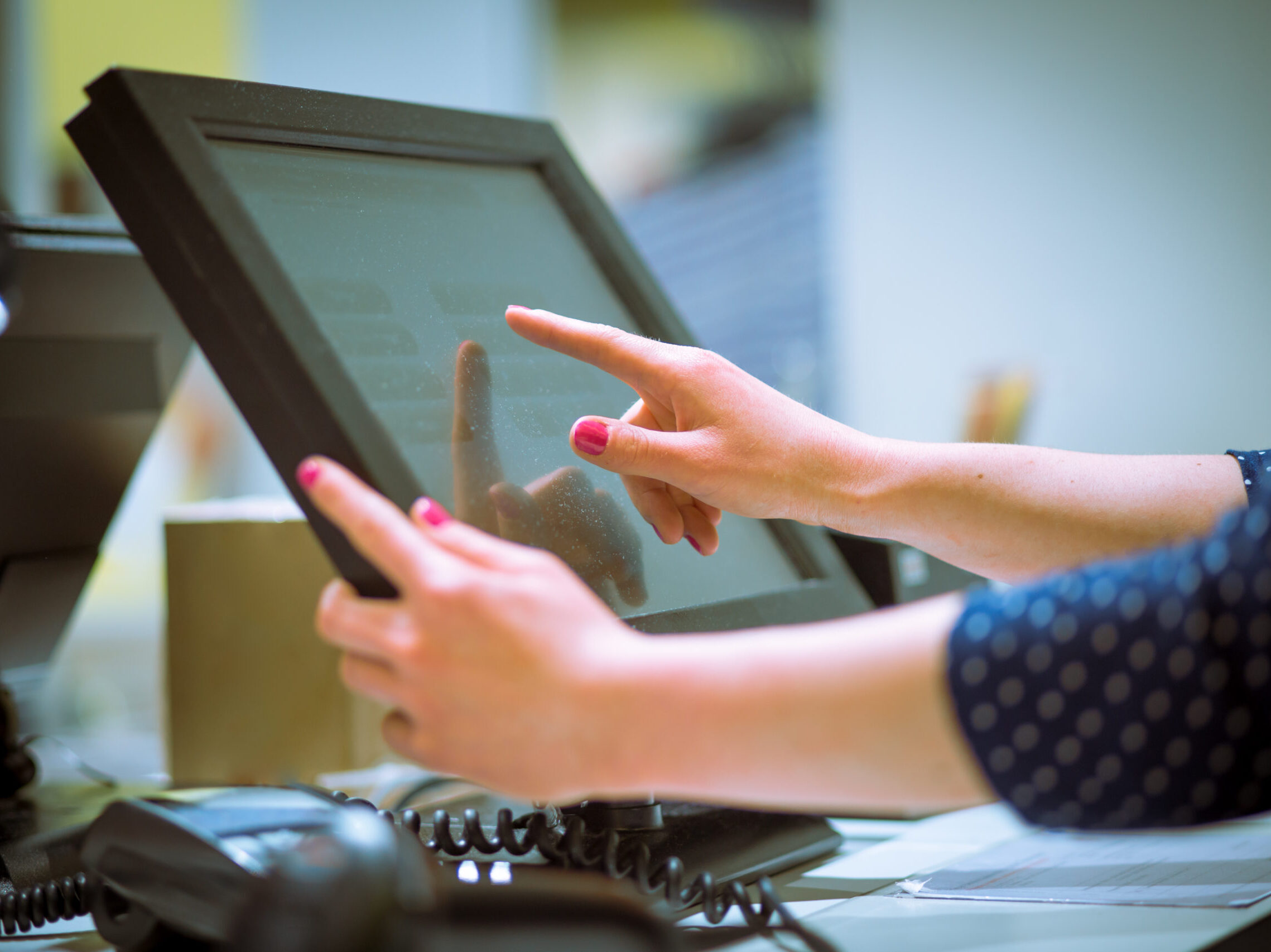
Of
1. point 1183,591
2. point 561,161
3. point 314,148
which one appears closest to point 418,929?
point 1183,591

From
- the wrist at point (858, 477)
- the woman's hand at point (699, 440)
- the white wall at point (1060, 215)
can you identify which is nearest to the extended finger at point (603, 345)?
the woman's hand at point (699, 440)

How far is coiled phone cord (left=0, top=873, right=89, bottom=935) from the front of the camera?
2.02ft

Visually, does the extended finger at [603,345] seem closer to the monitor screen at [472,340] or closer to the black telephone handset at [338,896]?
the monitor screen at [472,340]

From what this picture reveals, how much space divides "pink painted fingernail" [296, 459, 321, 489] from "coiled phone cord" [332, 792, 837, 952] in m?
0.20

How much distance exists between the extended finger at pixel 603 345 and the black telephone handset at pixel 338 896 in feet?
0.94

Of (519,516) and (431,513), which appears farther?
(519,516)

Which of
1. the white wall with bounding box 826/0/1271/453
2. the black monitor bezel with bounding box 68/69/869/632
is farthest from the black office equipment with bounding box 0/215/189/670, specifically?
the white wall with bounding box 826/0/1271/453

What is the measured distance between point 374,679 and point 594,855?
0.20 metres

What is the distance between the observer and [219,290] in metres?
0.55

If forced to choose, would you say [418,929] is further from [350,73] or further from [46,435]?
[350,73]

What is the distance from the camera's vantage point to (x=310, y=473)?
0.51 metres

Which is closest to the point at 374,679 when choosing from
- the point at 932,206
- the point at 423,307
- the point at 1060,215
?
the point at 423,307

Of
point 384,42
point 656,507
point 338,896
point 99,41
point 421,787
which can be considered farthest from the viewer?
point 384,42

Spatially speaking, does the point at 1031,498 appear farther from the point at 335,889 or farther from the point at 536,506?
the point at 335,889
